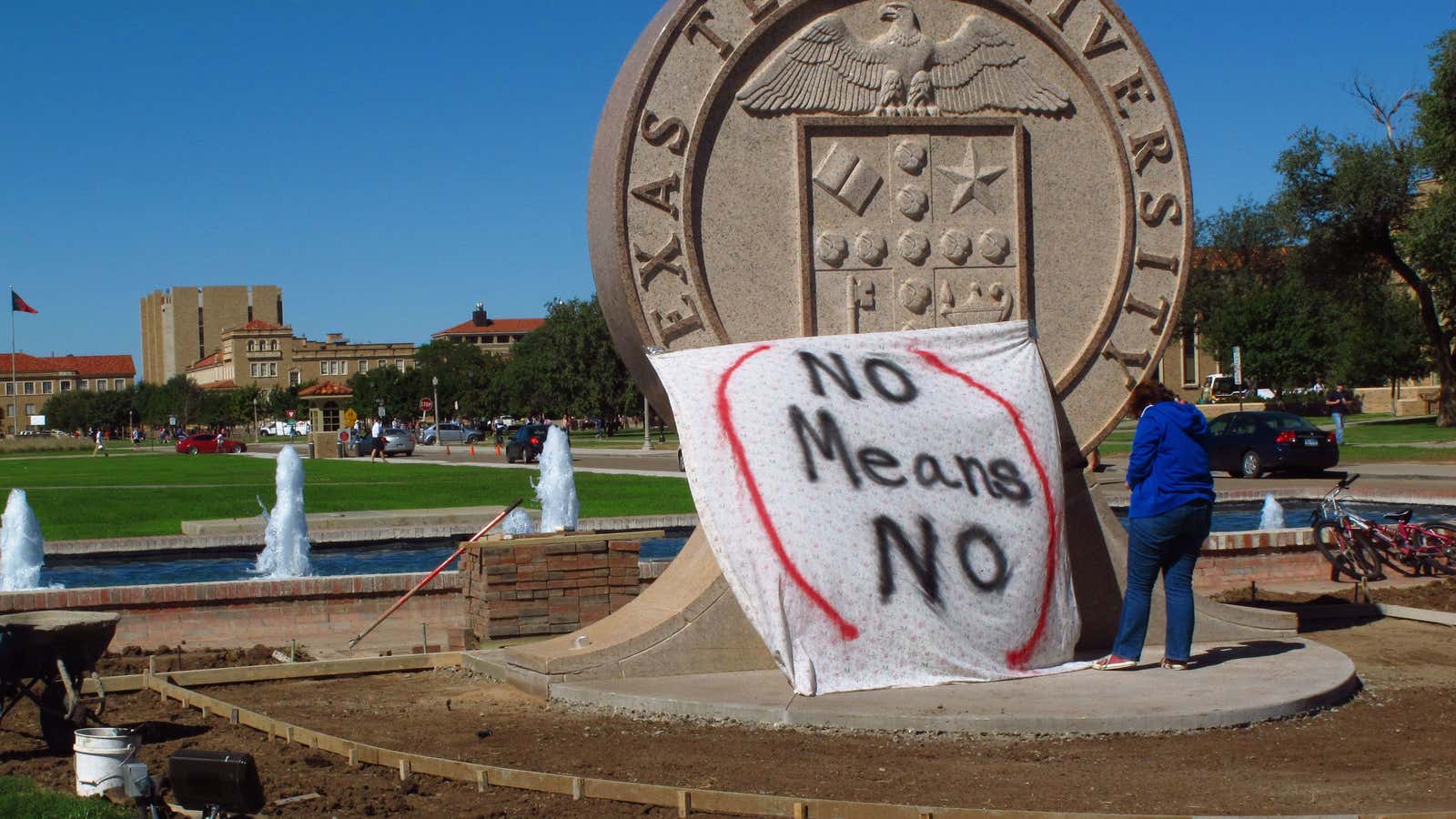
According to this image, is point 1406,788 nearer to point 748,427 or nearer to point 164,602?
point 748,427

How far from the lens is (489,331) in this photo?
177250mm

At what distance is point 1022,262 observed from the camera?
9.13m

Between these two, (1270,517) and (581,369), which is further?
(581,369)

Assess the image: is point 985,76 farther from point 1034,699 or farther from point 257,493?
point 257,493

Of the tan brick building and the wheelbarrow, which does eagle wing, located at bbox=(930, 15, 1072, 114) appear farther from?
the tan brick building

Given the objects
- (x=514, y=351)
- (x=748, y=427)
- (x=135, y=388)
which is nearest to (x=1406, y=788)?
(x=748, y=427)

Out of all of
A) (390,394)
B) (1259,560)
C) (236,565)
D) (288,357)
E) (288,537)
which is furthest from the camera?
(288,357)

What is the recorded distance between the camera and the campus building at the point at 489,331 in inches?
6934

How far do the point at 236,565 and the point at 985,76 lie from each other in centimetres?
1055

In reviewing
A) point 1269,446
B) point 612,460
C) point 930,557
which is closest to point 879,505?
point 930,557

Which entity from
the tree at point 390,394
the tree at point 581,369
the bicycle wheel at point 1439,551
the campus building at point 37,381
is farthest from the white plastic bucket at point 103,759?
the campus building at point 37,381

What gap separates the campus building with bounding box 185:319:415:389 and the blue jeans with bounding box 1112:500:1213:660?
15838 centimetres

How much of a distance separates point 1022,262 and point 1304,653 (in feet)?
9.19

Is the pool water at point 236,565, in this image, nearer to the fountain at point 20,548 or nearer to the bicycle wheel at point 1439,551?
the fountain at point 20,548
